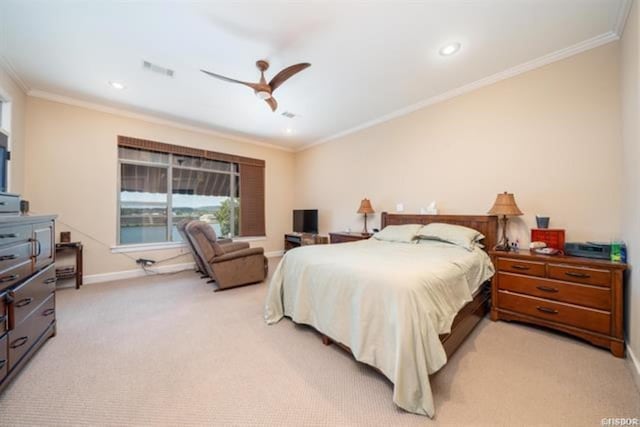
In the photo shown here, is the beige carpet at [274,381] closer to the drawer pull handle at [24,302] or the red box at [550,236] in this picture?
the drawer pull handle at [24,302]

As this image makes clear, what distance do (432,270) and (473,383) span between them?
30.5 inches

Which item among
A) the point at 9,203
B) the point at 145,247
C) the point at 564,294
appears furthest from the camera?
the point at 145,247

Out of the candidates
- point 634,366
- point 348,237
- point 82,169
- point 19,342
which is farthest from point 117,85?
point 634,366

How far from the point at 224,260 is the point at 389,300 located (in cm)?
270

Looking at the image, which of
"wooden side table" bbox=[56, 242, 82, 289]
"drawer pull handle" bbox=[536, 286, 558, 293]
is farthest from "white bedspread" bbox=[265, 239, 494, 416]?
"wooden side table" bbox=[56, 242, 82, 289]

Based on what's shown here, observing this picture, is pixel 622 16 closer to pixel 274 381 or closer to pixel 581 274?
pixel 581 274

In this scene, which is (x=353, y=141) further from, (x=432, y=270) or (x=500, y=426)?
(x=500, y=426)

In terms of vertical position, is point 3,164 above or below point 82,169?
below

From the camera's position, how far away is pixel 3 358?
1.44 meters

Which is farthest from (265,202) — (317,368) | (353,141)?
(317,368)

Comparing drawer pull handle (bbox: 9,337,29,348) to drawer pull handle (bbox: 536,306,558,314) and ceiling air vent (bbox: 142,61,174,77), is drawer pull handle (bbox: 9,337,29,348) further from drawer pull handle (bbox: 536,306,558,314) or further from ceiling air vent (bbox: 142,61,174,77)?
drawer pull handle (bbox: 536,306,558,314)

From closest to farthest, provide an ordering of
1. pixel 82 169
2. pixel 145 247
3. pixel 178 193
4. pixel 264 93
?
pixel 264 93, pixel 82 169, pixel 145 247, pixel 178 193

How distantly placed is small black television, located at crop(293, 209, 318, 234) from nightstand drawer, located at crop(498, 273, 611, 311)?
3717mm

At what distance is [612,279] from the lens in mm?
1942
